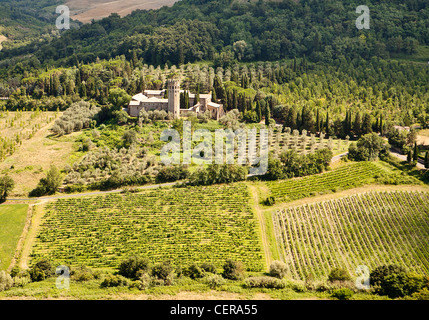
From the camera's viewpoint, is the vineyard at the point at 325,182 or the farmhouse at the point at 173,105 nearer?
the vineyard at the point at 325,182

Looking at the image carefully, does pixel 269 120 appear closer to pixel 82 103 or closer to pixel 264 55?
pixel 82 103

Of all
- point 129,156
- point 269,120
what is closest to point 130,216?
point 129,156

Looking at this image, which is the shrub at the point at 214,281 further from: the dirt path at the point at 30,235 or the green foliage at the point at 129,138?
the green foliage at the point at 129,138

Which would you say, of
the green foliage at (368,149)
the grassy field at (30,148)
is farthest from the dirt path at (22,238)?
the green foliage at (368,149)

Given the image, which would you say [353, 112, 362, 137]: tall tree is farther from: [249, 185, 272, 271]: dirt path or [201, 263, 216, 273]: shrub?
[201, 263, 216, 273]: shrub

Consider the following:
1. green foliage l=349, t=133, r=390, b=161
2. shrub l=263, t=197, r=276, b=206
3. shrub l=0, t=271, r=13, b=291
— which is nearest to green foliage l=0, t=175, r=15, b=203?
shrub l=0, t=271, r=13, b=291

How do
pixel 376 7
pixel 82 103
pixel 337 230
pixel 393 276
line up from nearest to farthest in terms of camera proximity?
pixel 393 276, pixel 337 230, pixel 82 103, pixel 376 7
